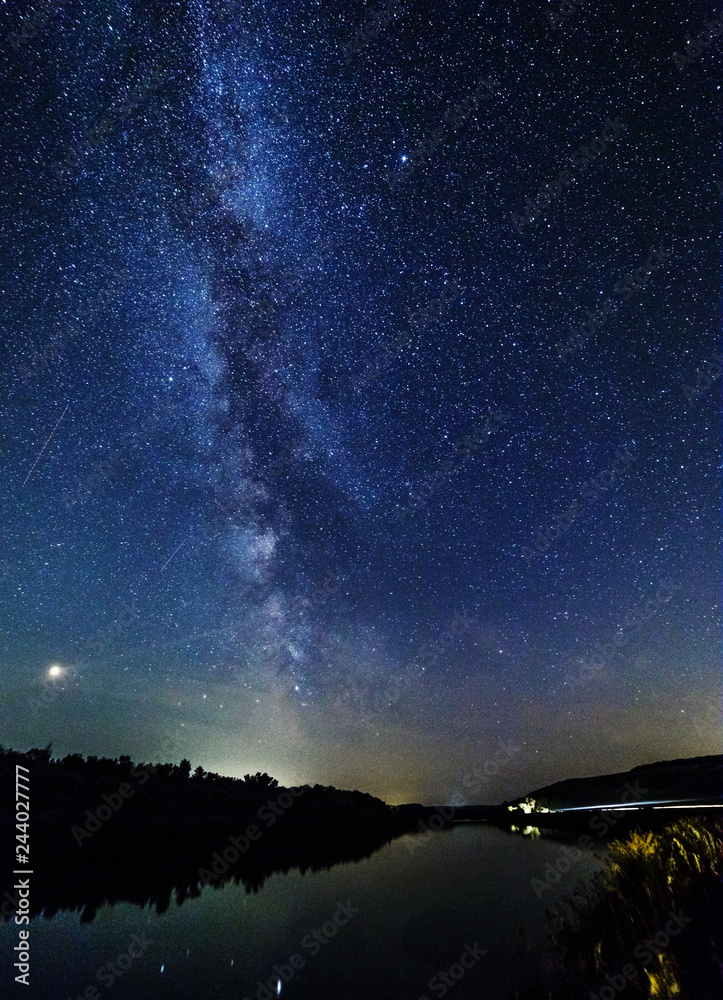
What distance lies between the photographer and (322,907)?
14.1 m

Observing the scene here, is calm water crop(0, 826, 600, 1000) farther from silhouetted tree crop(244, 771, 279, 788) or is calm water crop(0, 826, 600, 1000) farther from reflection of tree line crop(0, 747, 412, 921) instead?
silhouetted tree crop(244, 771, 279, 788)

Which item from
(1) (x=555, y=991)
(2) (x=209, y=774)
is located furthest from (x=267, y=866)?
(2) (x=209, y=774)

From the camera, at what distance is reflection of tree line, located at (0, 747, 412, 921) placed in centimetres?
1603

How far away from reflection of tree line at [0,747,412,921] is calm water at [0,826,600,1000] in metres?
1.73

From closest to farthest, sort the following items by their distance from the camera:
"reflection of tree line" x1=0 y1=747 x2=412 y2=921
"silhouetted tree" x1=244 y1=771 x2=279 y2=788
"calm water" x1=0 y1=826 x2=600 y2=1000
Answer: "calm water" x1=0 y1=826 x2=600 y2=1000 → "reflection of tree line" x1=0 y1=747 x2=412 y2=921 → "silhouetted tree" x1=244 y1=771 x2=279 y2=788

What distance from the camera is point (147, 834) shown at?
25.0 meters

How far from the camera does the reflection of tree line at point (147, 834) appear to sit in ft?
52.6

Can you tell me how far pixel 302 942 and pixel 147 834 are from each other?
58.5ft

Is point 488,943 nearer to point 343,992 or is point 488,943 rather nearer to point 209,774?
point 343,992

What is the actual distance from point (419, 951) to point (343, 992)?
111 inches

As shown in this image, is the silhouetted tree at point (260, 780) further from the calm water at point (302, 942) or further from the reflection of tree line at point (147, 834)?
the calm water at point (302, 942)

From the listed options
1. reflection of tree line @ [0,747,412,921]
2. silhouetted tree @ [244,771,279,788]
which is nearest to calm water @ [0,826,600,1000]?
reflection of tree line @ [0,747,412,921]

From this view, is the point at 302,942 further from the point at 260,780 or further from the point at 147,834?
the point at 260,780

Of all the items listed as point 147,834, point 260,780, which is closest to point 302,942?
point 147,834
